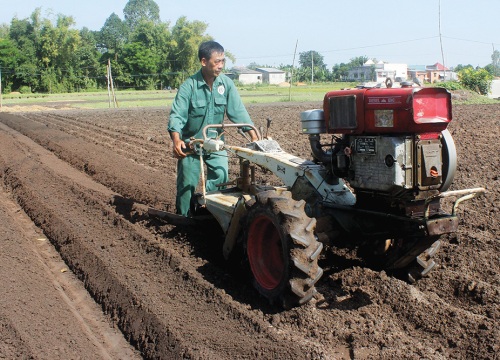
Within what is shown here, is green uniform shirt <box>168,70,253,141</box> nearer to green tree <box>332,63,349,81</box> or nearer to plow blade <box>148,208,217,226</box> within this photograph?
plow blade <box>148,208,217,226</box>

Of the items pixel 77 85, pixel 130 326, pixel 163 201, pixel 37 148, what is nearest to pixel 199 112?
pixel 163 201

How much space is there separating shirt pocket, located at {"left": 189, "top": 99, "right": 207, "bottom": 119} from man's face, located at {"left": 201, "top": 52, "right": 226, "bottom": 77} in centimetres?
31

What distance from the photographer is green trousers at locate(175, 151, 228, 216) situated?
260 inches

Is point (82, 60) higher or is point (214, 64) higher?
point (82, 60)

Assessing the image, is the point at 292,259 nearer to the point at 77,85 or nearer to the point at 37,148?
the point at 37,148

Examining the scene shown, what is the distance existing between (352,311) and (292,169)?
1.35 metres

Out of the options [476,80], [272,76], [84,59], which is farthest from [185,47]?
[272,76]

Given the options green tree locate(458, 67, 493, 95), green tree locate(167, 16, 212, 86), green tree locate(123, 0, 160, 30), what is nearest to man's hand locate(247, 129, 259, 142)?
green tree locate(458, 67, 493, 95)

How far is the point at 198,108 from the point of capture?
21.1ft

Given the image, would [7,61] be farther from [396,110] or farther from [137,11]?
[137,11]

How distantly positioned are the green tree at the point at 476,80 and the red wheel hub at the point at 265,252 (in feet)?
115

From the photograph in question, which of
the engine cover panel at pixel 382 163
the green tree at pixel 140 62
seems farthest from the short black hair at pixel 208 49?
the green tree at pixel 140 62

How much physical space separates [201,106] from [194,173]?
0.73m

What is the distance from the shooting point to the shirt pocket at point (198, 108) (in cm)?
640
